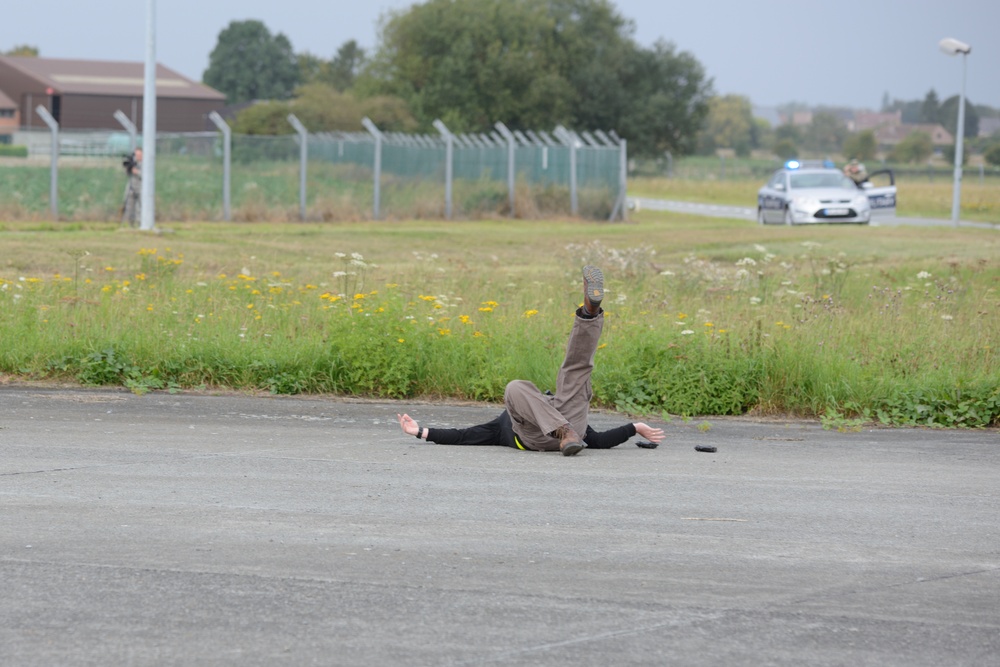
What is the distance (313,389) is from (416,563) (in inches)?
210

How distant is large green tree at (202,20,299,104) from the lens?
143000mm

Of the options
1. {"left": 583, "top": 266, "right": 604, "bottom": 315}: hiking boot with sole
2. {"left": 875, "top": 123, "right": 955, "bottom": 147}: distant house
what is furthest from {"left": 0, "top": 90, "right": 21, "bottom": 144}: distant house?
{"left": 875, "top": 123, "right": 955, "bottom": 147}: distant house

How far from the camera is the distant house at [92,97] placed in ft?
320

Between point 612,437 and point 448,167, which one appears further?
point 448,167

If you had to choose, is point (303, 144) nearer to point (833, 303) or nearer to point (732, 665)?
point (833, 303)

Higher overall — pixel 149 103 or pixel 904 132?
pixel 904 132

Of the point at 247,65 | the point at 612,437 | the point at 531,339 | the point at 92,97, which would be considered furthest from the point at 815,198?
the point at 247,65

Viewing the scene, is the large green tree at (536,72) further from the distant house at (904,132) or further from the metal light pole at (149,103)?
the distant house at (904,132)

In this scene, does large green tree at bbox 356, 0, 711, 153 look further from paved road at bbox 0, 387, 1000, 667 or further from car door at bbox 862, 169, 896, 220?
paved road at bbox 0, 387, 1000, 667

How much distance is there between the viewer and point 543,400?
26.9 feet

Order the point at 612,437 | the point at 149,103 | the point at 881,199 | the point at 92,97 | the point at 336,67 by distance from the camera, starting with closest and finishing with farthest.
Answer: the point at 612,437 → the point at 149,103 → the point at 881,199 → the point at 92,97 → the point at 336,67

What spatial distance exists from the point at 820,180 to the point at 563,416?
2520cm

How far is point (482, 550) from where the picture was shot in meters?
5.79

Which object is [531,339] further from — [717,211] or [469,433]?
[717,211]
